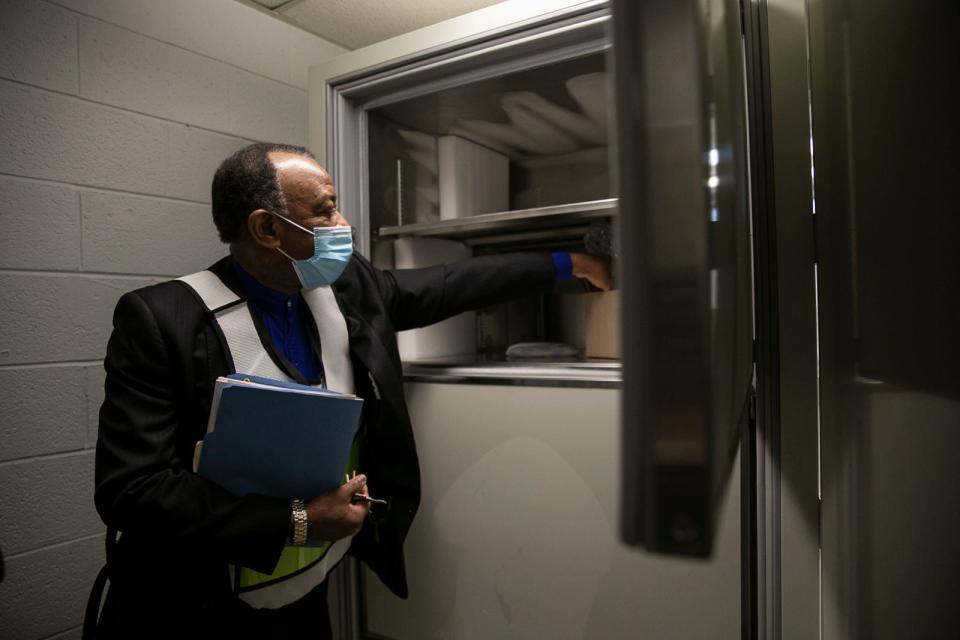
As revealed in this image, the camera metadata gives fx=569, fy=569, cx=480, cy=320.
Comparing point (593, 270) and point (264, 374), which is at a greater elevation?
point (593, 270)

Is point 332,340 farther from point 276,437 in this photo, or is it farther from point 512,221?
point 512,221

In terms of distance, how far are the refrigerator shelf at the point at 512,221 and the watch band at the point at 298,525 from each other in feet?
2.31

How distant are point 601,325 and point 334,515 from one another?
0.71 metres

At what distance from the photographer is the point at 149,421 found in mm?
958

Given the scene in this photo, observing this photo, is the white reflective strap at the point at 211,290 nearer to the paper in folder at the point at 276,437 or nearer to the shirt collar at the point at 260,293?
the shirt collar at the point at 260,293

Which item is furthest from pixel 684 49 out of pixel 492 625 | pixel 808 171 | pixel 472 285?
pixel 492 625

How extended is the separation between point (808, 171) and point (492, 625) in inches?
41.8

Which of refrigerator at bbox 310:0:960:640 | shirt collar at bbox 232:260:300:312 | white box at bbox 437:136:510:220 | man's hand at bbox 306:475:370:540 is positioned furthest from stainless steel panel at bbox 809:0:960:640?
white box at bbox 437:136:510:220

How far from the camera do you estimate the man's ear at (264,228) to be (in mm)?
1144

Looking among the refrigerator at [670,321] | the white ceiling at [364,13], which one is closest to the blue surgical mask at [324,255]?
the refrigerator at [670,321]

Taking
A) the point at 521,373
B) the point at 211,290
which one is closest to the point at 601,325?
the point at 521,373

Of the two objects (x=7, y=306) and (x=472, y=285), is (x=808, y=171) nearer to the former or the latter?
(x=472, y=285)

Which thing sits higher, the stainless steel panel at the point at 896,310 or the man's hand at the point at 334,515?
the stainless steel panel at the point at 896,310

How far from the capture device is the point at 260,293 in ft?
3.86
